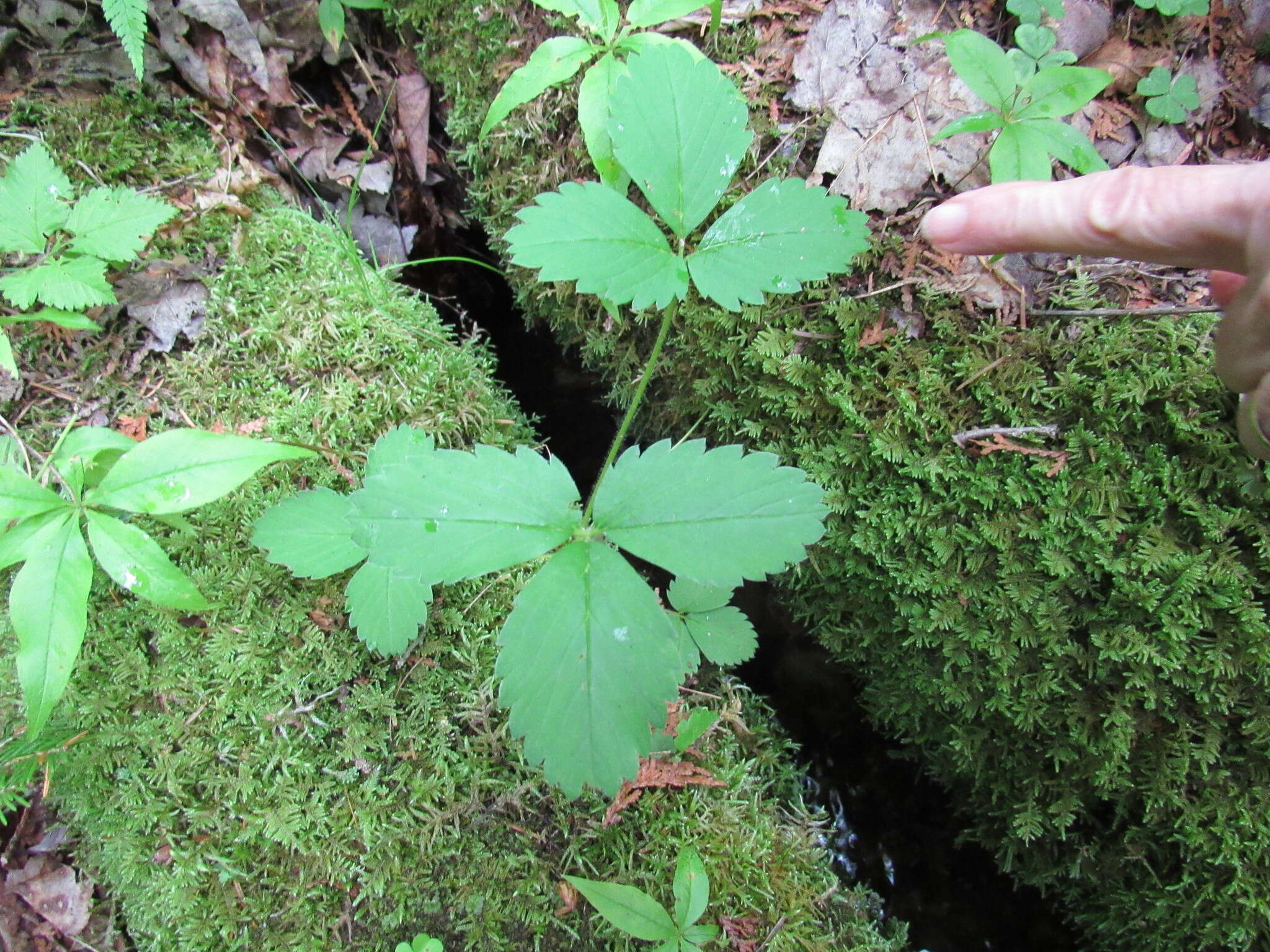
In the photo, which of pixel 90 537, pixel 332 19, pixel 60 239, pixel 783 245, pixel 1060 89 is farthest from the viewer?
pixel 332 19

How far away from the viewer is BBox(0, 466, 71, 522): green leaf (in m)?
1.59

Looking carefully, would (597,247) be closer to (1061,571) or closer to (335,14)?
(1061,571)

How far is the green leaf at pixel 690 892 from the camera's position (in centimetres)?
161

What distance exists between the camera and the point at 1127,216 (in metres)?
1.43

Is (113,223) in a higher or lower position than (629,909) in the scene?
higher

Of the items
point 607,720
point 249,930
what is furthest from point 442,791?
point 607,720

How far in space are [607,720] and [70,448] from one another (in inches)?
65.0

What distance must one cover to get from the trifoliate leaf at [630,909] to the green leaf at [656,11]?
2.19 m

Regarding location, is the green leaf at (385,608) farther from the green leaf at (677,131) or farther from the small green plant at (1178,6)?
the small green plant at (1178,6)

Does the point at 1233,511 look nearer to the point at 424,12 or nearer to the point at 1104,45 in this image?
the point at 1104,45

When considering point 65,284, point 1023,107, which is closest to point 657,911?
point 1023,107

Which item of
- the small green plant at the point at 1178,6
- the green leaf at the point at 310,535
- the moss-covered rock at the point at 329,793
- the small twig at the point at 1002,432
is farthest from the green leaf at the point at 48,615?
the small green plant at the point at 1178,6

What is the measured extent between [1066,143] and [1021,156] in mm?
133

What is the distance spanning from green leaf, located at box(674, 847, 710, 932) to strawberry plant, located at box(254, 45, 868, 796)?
38 cm
